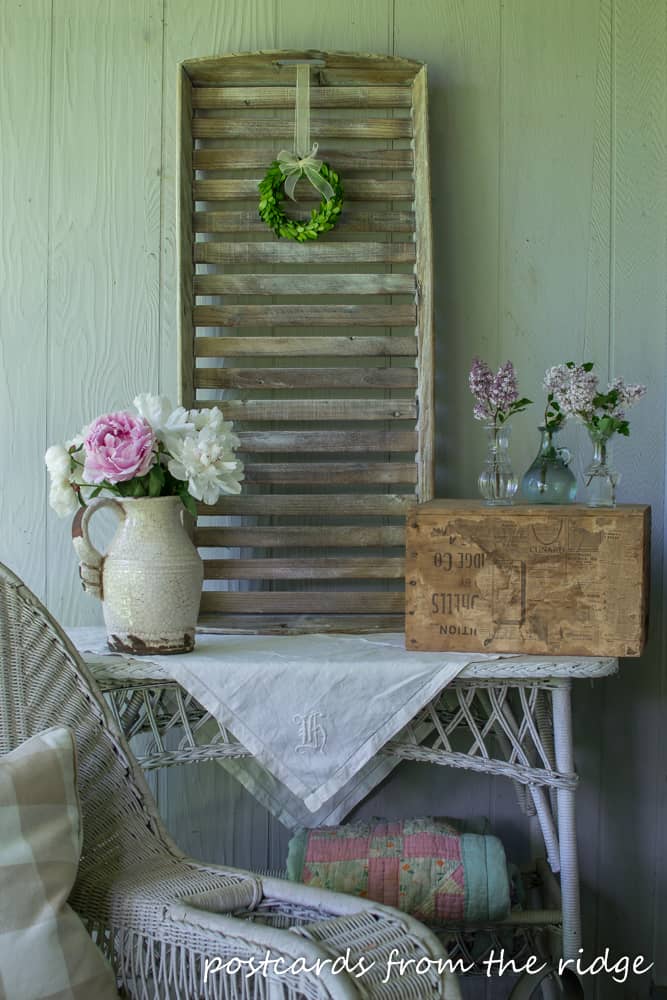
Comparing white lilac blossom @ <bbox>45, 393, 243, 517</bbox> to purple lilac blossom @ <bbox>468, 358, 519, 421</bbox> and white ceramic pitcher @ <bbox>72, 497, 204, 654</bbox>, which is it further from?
purple lilac blossom @ <bbox>468, 358, 519, 421</bbox>

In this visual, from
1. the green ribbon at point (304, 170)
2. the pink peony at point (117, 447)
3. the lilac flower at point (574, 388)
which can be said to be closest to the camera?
Result: the pink peony at point (117, 447)

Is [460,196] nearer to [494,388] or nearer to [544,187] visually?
[544,187]

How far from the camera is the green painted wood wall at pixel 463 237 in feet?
6.31

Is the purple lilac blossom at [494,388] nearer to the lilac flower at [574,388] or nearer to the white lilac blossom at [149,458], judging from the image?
the lilac flower at [574,388]

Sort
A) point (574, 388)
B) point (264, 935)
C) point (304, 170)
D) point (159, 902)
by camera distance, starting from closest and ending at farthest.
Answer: point (264, 935) → point (159, 902) → point (574, 388) → point (304, 170)

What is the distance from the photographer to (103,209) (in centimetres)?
195

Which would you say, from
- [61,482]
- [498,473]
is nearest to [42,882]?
[61,482]

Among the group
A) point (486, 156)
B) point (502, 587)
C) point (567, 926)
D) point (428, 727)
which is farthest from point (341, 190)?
point (567, 926)

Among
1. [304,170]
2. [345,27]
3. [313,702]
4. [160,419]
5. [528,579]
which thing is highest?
[345,27]

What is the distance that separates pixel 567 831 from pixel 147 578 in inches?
A: 30.2

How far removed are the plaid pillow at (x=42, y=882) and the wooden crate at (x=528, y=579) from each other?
619mm

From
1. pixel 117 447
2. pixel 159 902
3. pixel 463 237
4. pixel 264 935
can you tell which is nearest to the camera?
pixel 264 935

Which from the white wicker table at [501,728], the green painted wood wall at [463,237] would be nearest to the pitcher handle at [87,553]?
the white wicker table at [501,728]

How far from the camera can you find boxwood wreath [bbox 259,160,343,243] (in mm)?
1840
